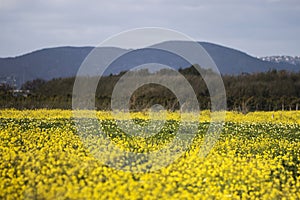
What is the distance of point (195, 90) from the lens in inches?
1826

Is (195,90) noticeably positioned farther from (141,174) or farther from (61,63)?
(61,63)

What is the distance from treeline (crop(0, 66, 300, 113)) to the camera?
105ft

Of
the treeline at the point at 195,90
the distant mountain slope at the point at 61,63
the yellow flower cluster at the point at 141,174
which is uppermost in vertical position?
the distant mountain slope at the point at 61,63

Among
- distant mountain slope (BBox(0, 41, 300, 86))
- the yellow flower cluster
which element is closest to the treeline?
the yellow flower cluster

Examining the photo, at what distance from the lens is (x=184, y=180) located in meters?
9.04

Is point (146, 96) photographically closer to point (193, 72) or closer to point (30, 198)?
point (193, 72)

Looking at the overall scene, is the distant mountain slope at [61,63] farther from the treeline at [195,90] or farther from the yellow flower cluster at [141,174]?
the yellow flower cluster at [141,174]

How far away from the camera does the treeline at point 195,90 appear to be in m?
31.9

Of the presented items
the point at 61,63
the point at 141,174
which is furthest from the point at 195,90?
the point at 61,63

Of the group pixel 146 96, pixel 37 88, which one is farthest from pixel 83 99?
pixel 37 88

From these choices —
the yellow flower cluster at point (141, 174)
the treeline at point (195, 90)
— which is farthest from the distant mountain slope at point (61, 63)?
the yellow flower cluster at point (141, 174)

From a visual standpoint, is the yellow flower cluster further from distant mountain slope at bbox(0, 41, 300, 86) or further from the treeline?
distant mountain slope at bbox(0, 41, 300, 86)

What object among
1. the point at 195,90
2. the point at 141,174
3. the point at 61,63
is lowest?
the point at 141,174

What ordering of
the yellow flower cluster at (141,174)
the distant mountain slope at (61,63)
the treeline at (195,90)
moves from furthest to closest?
the distant mountain slope at (61,63)
the treeline at (195,90)
the yellow flower cluster at (141,174)
